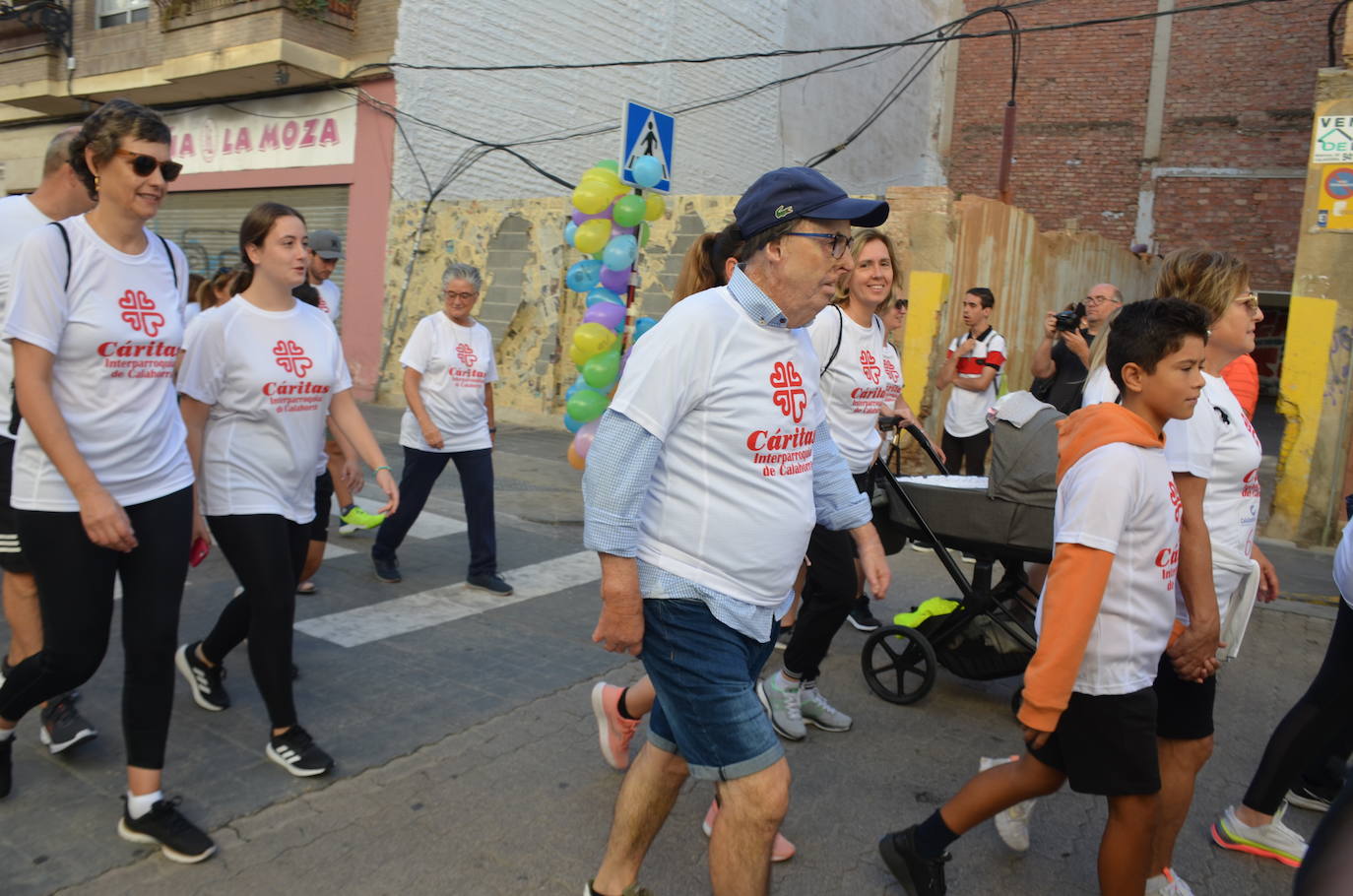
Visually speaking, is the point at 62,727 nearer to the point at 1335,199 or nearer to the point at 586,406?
the point at 586,406

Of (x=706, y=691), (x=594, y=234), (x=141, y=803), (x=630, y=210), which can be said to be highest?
(x=630, y=210)

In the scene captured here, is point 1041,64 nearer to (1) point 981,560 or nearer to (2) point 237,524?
(1) point 981,560

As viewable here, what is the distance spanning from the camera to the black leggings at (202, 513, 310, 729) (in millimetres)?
3480

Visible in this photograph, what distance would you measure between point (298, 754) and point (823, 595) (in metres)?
1.98

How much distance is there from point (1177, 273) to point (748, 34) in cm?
1823

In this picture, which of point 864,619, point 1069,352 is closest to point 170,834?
point 864,619

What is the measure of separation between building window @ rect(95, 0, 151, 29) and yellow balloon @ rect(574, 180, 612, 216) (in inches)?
524

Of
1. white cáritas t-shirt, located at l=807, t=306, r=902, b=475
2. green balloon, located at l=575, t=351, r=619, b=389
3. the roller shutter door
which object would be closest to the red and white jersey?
green balloon, located at l=575, t=351, r=619, b=389

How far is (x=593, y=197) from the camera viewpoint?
839 centimetres

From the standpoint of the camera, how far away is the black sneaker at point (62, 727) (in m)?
3.66

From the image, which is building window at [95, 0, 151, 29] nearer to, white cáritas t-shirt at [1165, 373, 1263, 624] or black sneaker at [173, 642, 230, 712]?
black sneaker at [173, 642, 230, 712]

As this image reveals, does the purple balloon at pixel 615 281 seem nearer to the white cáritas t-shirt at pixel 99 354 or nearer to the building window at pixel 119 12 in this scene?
the white cáritas t-shirt at pixel 99 354

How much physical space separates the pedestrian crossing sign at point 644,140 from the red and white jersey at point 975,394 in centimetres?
266

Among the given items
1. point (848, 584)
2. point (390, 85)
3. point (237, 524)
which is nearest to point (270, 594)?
point (237, 524)
